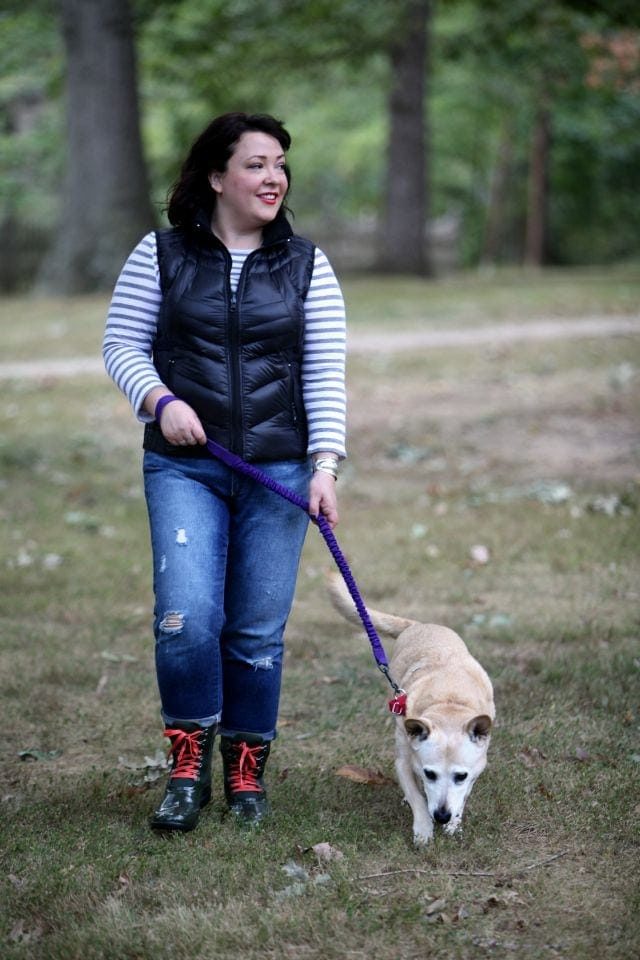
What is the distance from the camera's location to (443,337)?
14.8 meters

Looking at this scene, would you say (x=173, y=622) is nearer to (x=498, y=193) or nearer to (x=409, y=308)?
(x=409, y=308)

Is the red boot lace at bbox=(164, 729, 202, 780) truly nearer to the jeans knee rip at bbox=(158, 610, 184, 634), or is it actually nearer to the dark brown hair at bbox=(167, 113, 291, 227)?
the jeans knee rip at bbox=(158, 610, 184, 634)

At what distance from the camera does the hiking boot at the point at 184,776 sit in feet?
12.9

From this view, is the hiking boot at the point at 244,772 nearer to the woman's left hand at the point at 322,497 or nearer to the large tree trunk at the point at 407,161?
the woman's left hand at the point at 322,497

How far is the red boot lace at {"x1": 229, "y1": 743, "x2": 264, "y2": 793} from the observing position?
4113mm

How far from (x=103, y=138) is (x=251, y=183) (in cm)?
1521

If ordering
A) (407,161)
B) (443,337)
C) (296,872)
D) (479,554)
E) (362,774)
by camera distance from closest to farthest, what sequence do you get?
1. (296,872)
2. (362,774)
3. (479,554)
4. (443,337)
5. (407,161)

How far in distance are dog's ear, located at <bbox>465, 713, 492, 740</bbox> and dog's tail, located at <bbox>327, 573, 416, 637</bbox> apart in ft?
2.97

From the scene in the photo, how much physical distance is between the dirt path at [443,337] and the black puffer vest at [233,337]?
9787mm

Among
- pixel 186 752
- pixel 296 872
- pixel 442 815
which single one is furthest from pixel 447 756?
pixel 186 752

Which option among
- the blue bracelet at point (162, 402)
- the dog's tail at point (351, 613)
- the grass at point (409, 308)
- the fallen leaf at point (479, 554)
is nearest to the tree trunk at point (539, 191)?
the grass at point (409, 308)

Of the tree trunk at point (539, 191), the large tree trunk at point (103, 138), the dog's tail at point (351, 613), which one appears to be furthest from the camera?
the tree trunk at point (539, 191)

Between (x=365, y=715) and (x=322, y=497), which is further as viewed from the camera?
(x=365, y=715)

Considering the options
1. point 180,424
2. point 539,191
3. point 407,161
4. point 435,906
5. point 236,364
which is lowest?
point 435,906
